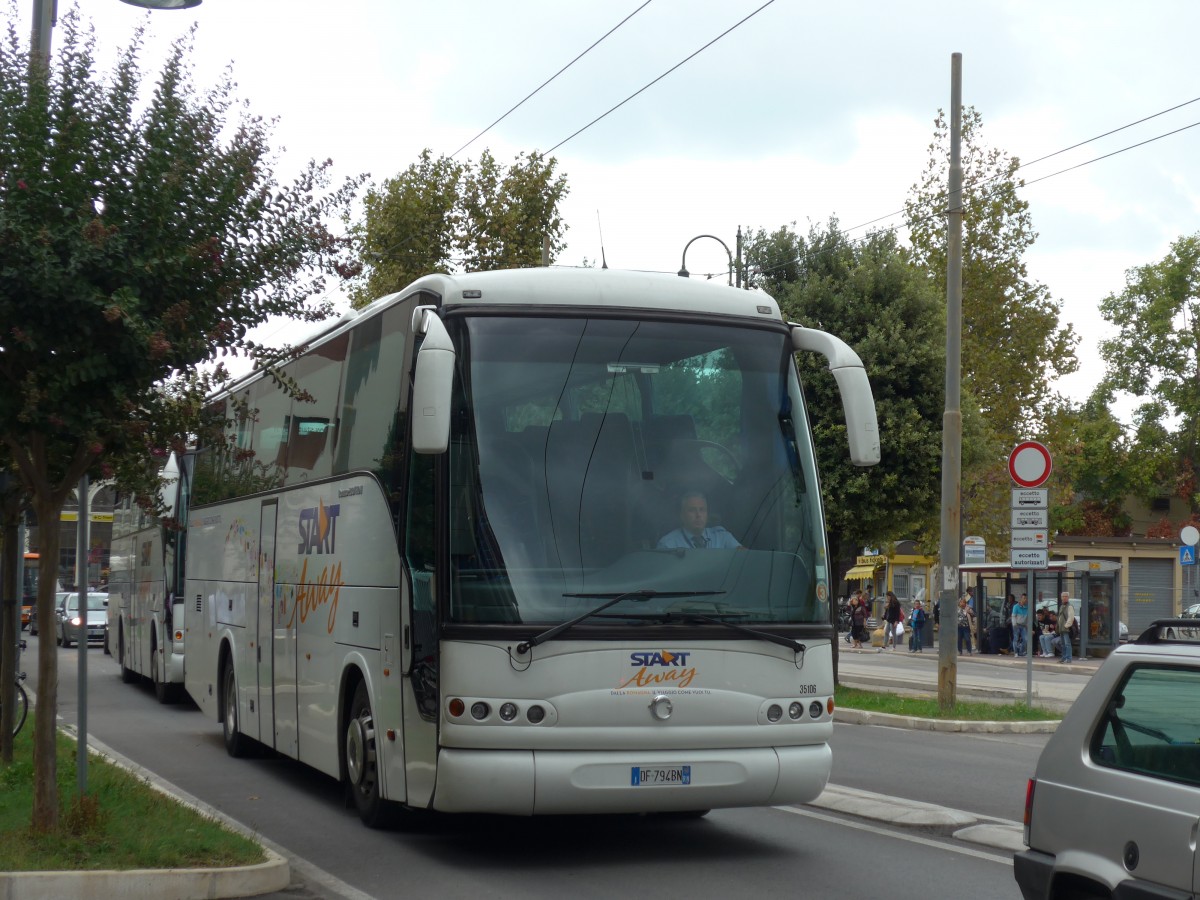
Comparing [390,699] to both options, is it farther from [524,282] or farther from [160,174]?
[160,174]

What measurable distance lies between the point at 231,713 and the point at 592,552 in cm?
742

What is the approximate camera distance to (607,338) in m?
9.27

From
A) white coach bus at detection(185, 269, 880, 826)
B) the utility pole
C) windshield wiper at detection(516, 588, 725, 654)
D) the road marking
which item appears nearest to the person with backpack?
the utility pole

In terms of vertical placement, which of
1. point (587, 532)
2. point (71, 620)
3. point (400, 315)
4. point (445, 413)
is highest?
point (400, 315)

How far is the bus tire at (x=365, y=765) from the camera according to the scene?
10.1 m

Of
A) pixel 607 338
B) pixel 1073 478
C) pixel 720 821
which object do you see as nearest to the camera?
pixel 607 338

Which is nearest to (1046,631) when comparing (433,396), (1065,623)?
(1065,623)

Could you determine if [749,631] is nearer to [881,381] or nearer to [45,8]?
[45,8]

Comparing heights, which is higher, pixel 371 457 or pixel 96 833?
pixel 371 457

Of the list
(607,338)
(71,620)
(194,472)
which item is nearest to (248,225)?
(607,338)

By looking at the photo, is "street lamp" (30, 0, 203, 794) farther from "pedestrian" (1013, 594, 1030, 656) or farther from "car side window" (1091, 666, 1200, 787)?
"pedestrian" (1013, 594, 1030, 656)

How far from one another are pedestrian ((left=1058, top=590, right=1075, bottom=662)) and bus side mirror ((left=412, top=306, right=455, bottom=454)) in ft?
102

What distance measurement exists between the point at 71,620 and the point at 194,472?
2739cm

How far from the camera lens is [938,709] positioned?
19.5 metres
